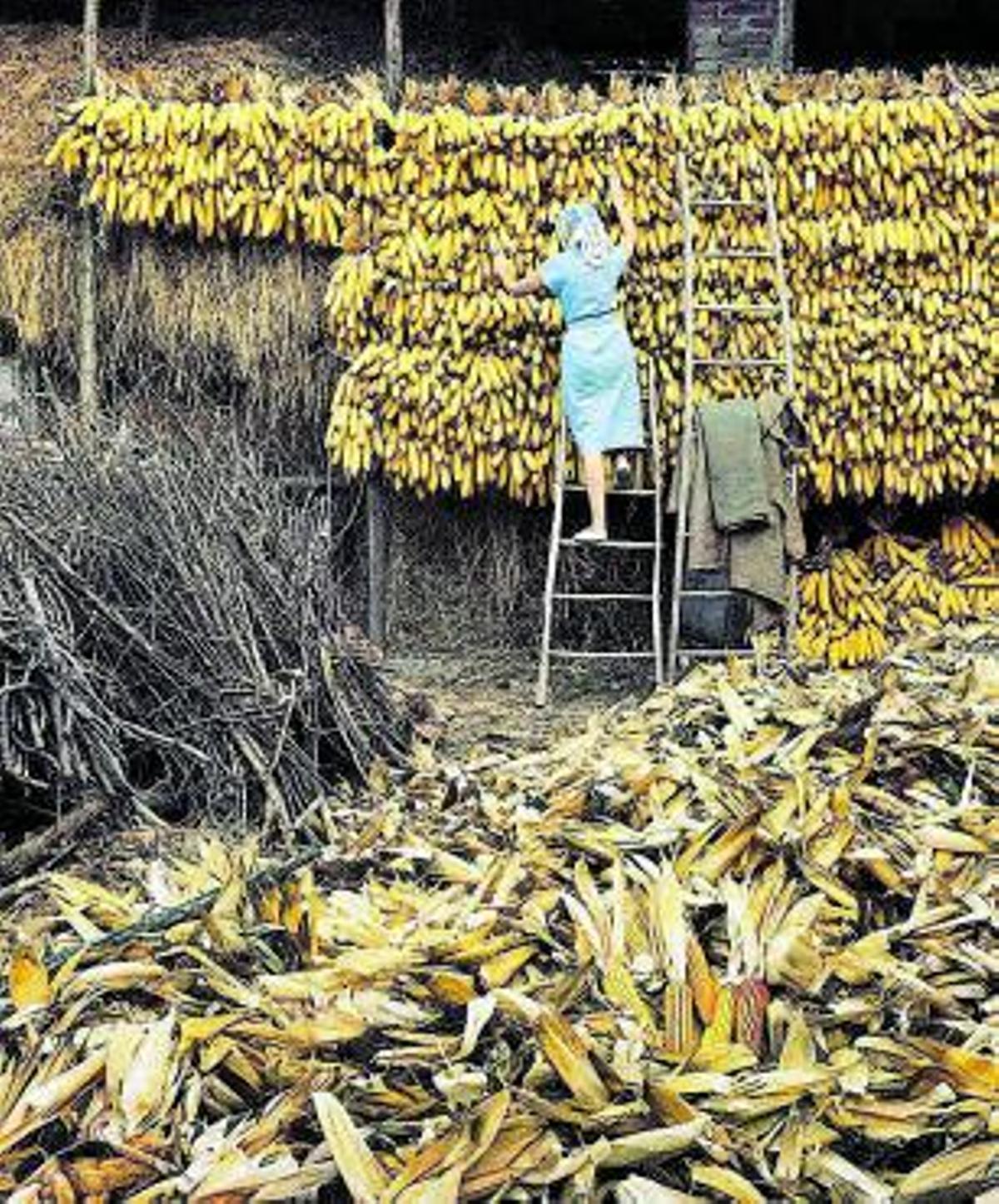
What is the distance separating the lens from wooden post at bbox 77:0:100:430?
9781 mm

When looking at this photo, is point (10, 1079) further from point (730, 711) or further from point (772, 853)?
point (730, 711)

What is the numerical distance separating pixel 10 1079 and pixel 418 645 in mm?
6959

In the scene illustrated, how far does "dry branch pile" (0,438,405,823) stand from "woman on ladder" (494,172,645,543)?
8.89 ft

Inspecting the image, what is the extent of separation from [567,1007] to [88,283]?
295 inches

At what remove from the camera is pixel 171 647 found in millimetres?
6047

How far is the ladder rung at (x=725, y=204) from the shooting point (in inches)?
368

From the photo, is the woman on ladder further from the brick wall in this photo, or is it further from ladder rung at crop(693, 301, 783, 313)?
the brick wall

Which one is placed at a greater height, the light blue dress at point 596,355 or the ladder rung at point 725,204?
the ladder rung at point 725,204

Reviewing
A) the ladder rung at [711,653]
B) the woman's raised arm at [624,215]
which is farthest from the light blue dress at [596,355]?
the ladder rung at [711,653]

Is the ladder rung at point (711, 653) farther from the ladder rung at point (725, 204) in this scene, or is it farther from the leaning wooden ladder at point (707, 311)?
the ladder rung at point (725, 204)

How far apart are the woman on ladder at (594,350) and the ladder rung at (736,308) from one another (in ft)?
1.62

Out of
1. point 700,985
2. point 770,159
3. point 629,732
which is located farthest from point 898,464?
point 700,985

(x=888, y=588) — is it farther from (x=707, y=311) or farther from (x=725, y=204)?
(x=725, y=204)

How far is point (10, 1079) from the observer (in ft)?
10.7
